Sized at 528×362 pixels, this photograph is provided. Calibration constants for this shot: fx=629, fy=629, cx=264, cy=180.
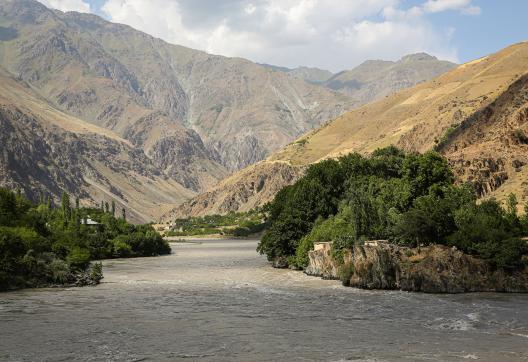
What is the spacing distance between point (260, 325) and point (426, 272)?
1029 inches

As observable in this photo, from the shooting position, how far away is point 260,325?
53.5 metres

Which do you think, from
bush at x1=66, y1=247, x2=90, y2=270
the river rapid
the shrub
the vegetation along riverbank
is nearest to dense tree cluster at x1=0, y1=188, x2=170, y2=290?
bush at x1=66, y1=247, x2=90, y2=270

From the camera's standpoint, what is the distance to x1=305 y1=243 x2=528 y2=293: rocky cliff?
7012cm

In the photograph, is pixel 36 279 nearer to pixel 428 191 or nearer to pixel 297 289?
pixel 297 289

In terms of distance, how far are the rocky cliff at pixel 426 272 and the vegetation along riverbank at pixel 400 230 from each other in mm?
113

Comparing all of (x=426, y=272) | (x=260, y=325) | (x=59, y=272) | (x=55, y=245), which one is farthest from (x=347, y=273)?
(x=55, y=245)

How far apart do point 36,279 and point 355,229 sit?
43.5m

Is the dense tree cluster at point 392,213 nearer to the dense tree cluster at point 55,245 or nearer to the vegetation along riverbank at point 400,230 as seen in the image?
the vegetation along riverbank at point 400,230

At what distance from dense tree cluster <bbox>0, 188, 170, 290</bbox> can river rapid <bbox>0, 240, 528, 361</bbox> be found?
4.18 meters

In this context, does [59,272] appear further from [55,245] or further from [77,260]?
[55,245]

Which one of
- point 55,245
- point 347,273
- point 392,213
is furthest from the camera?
point 55,245

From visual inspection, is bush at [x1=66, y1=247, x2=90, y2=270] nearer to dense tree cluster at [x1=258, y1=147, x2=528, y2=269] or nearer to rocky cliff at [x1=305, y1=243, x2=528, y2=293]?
dense tree cluster at [x1=258, y1=147, x2=528, y2=269]

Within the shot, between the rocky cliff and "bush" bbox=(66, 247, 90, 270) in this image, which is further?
"bush" bbox=(66, 247, 90, 270)

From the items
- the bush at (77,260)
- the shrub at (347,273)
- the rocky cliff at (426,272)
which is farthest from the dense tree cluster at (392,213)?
the bush at (77,260)
